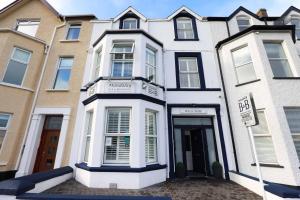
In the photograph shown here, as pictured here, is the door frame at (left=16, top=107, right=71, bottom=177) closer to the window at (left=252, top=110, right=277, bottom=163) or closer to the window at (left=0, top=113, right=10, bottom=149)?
the window at (left=0, top=113, right=10, bottom=149)

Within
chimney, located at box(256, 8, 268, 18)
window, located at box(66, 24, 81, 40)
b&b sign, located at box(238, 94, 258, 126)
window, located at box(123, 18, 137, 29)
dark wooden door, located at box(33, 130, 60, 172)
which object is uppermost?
chimney, located at box(256, 8, 268, 18)

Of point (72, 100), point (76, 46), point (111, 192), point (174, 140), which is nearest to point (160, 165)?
point (174, 140)

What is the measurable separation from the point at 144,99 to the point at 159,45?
13.0 ft

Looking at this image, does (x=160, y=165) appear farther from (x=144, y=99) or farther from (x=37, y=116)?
(x=37, y=116)

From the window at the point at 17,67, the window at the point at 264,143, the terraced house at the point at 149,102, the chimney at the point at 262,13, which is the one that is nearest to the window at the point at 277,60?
the terraced house at the point at 149,102

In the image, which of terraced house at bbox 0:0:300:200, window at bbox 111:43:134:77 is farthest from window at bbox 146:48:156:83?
window at bbox 111:43:134:77

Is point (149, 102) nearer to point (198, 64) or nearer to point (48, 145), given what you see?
point (198, 64)

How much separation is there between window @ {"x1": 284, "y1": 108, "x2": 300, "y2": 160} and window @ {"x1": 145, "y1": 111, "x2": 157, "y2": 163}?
5948 mm

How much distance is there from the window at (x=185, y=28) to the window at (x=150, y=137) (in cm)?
603

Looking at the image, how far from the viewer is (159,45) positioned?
30.5 feet

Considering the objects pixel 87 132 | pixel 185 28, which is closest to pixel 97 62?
pixel 87 132

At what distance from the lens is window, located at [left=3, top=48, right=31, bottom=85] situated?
840cm

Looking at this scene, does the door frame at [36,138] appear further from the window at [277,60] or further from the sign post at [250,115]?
the window at [277,60]

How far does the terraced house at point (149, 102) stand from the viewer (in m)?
6.52
